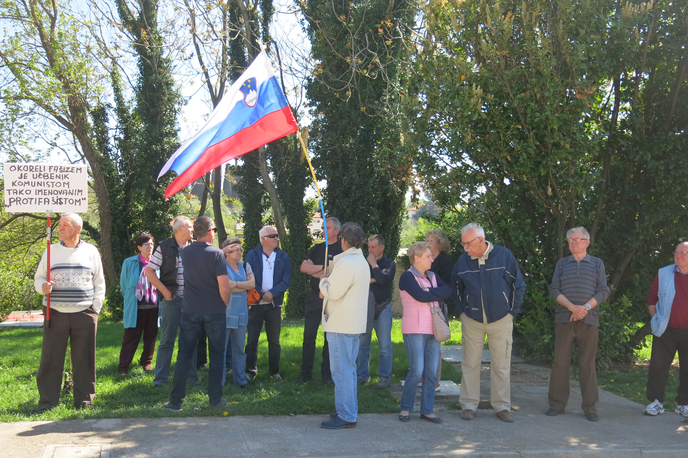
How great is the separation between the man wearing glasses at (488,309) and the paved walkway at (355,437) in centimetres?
32

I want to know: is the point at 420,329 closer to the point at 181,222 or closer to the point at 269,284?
the point at 269,284

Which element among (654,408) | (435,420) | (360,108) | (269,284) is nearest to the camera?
(435,420)

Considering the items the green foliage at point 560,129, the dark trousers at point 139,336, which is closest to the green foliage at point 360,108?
the green foliage at point 560,129

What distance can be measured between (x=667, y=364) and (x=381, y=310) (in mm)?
3520

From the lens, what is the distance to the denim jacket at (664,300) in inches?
269

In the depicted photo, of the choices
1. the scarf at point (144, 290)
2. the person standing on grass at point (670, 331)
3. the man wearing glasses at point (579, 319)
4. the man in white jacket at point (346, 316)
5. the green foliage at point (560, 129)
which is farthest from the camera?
the scarf at point (144, 290)

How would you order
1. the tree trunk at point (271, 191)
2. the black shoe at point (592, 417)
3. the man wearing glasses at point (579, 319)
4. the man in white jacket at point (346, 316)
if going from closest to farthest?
the man in white jacket at point (346, 316) < the black shoe at point (592, 417) < the man wearing glasses at point (579, 319) < the tree trunk at point (271, 191)

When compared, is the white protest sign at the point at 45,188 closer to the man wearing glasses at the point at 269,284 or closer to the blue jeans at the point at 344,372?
the man wearing glasses at the point at 269,284

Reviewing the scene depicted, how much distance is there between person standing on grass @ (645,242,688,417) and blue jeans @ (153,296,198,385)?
576cm

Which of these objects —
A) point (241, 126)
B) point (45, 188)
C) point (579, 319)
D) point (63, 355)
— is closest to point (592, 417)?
point (579, 319)

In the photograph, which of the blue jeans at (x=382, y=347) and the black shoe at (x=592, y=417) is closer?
the black shoe at (x=592, y=417)

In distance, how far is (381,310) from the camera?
25.2 ft

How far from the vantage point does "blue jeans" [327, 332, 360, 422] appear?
5.76 m

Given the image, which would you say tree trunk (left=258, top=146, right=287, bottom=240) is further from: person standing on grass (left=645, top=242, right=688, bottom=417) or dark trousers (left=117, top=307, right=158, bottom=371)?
person standing on grass (left=645, top=242, right=688, bottom=417)
